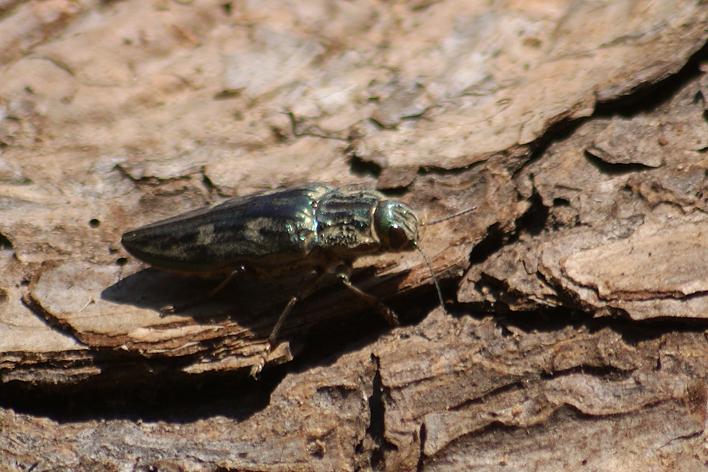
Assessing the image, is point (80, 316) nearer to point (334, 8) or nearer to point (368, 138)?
point (368, 138)

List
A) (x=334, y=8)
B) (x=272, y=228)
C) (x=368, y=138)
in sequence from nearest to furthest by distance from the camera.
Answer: (x=272, y=228)
(x=368, y=138)
(x=334, y=8)

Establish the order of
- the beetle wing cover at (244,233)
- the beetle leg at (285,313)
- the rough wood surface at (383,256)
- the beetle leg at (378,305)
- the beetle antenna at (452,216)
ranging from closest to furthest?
the rough wood surface at (383,256), the beetle leg at (285,313), the beetle leg at (378,305), the beetle antenna at (452,216), the beetle wing cover at (244,233)

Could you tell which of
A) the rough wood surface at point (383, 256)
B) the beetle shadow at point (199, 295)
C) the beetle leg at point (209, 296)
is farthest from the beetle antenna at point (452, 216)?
the beetle leg at point (209, 296)

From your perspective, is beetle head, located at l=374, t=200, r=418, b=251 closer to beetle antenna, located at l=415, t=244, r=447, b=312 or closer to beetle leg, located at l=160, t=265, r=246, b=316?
beetle antenna, located at l=415, t=244, r=447, b=312

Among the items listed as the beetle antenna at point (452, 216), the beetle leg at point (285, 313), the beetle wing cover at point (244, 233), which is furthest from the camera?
the beetle wing cover at point (244, 233)

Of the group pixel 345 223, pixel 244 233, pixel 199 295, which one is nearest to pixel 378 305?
pixel 345 223

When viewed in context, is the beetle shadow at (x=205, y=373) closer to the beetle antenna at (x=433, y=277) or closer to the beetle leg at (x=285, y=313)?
the beetle leg at (x=285, y=313)

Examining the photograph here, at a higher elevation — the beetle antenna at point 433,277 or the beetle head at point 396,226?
the beetle head at point 396,226

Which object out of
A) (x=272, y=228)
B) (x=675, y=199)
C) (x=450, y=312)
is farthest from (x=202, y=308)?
(x=675, y=199)

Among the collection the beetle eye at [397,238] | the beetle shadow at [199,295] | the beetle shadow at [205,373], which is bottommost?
the beetle shadow at [205,373]
